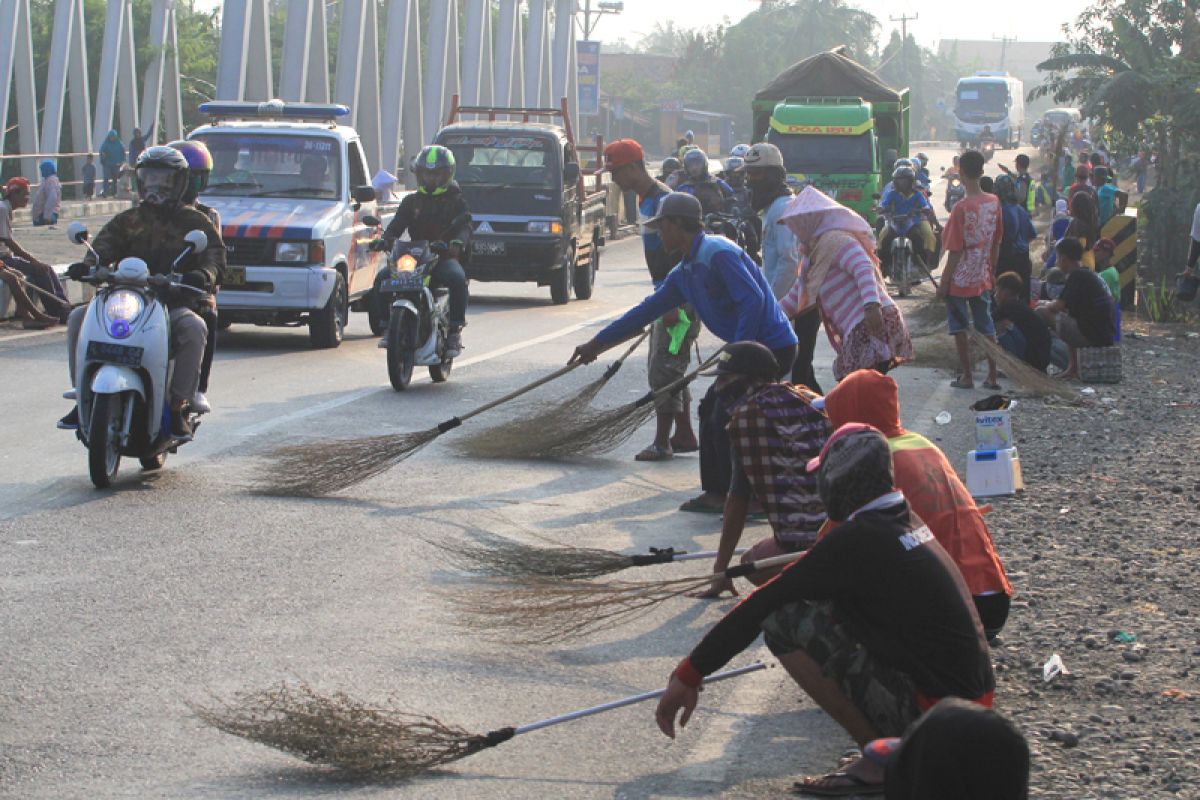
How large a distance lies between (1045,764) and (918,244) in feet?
62.8

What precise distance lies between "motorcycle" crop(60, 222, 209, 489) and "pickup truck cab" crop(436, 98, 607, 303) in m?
12.4

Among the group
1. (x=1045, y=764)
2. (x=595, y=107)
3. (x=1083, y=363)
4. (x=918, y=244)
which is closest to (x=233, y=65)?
(x=918, y=244)

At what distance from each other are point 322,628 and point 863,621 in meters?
2.48

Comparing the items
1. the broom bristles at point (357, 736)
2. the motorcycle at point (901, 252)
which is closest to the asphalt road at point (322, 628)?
the broom bristles at point (357, 736)

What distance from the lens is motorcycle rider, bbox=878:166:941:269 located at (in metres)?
23.5

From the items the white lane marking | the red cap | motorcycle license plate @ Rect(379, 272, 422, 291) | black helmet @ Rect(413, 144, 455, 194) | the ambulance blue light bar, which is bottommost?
the white lane marking

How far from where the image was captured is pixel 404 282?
1302 centimetres

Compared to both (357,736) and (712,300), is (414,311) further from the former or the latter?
(357,736)

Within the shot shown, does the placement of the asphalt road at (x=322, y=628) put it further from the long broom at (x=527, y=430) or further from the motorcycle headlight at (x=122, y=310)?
the motorcycle headlight at (x=122, y=310)

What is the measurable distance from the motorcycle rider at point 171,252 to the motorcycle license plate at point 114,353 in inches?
9.1

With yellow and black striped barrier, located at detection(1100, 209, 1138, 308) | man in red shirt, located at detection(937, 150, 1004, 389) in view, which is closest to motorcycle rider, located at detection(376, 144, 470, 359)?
man in red shirt, located at detection(937, 150, 1004, 389)

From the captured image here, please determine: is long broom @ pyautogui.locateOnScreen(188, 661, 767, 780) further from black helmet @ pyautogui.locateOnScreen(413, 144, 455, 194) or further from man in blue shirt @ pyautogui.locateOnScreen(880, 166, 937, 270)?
man in blue shirt @ pyautogui.locateOnScreen(880, 166, 937, 270)

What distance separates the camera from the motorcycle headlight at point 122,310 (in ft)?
28.8

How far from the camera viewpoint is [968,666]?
177 inches
